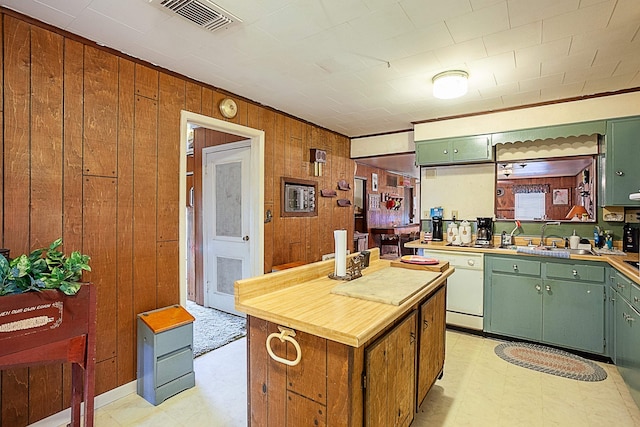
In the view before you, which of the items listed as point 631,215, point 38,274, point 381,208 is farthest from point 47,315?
point 381,208

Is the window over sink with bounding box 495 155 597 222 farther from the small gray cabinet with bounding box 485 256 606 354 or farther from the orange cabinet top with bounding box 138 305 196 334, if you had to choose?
the orange cabinet top with bounding box 138 305 196 334

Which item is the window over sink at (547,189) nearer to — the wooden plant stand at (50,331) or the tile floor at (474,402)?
the tile floor at (474,402)

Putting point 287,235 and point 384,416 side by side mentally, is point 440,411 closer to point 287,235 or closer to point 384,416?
point 384,416

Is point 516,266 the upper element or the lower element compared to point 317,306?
Result: lower

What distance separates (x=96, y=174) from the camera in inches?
88.4

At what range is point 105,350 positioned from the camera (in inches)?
90.5

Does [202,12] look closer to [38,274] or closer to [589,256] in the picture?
[38,274]

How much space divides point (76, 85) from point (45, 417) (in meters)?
2.13

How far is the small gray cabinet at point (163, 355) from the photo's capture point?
2.29 m

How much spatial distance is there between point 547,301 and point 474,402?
4.83ft

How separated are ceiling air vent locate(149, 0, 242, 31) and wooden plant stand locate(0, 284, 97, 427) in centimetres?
156

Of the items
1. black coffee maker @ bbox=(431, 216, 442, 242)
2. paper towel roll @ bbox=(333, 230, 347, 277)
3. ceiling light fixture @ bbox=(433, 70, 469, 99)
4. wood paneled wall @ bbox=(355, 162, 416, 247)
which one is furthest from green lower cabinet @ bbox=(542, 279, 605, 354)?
wood paneled wall @ bbox=(355, 162, 416, 247)

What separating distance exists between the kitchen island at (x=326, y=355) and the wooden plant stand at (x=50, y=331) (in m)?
0.77

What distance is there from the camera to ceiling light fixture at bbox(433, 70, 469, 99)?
265 centimetres
